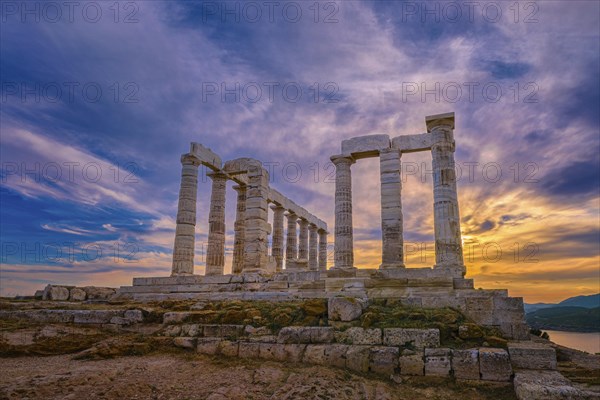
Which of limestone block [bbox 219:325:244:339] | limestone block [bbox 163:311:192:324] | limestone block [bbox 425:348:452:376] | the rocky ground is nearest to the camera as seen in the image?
the rocky ground

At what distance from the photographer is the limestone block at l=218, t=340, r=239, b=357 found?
9.03 m

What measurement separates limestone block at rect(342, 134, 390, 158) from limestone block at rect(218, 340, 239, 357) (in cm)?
1486

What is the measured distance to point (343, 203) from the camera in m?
22.3

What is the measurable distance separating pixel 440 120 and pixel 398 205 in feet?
16.3

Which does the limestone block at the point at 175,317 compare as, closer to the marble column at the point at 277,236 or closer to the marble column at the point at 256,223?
the marble column at the point at 256,223

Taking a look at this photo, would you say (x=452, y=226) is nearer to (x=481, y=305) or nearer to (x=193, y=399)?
(x=481, y=305)

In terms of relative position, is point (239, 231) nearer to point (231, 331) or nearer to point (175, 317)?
point (175, 317)

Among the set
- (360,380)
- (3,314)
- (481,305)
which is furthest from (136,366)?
(481,305)

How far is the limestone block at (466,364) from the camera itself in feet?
24.3

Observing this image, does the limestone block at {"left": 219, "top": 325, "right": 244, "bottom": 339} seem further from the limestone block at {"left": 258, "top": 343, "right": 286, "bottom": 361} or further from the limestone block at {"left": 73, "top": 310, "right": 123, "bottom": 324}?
the limestone block at {"left": 73, "top": 310, "right": 123, "bottom": 324}

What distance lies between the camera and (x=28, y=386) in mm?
6453

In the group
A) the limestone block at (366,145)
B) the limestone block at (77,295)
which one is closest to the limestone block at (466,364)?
the limestone block at (366,145)

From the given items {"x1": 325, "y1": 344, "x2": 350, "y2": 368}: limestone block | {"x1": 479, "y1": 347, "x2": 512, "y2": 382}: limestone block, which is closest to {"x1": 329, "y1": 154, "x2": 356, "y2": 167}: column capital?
{"x1": 325, "y1": 344, "x2": 350, "y2": 368}: limestone block

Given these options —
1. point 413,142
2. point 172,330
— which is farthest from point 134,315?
point 413,142
